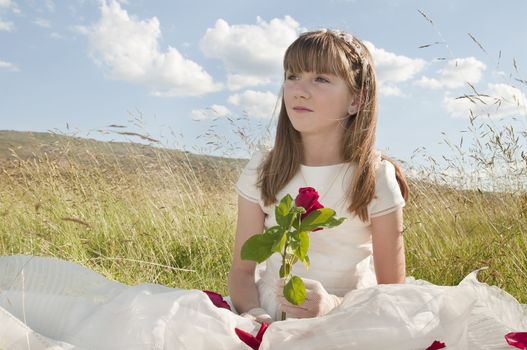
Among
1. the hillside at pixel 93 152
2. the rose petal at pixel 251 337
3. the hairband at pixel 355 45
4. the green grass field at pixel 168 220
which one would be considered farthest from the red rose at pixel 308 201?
the hillside at pixel 93 152

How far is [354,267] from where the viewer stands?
207 centimetres

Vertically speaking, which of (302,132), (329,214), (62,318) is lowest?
(62,318)

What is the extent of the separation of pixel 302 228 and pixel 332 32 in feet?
4.28

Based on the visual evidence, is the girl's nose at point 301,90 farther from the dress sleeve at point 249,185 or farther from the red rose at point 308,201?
the red rose at point 308,201

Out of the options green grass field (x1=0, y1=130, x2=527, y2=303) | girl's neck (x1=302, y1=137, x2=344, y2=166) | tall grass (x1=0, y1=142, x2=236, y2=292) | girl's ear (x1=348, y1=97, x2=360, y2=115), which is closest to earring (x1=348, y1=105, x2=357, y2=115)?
girl's ear (x1=348, y1=97, x2=360, y2=115)

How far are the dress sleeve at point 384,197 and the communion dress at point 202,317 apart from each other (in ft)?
1.31

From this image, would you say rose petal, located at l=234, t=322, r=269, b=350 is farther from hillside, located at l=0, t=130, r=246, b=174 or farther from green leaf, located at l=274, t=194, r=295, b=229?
hillside, located at l=0, t=130, r=246, b=174

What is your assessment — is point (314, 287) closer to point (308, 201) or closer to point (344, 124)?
point (308, 201)

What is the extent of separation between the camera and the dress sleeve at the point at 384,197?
2.04 metres

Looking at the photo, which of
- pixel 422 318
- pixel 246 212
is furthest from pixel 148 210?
pixel 422 318

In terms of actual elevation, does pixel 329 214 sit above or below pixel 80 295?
above

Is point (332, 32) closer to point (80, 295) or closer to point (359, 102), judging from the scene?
point (359, 102)

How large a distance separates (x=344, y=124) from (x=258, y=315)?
0.87 metres

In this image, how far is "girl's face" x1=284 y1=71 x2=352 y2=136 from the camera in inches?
81.7
